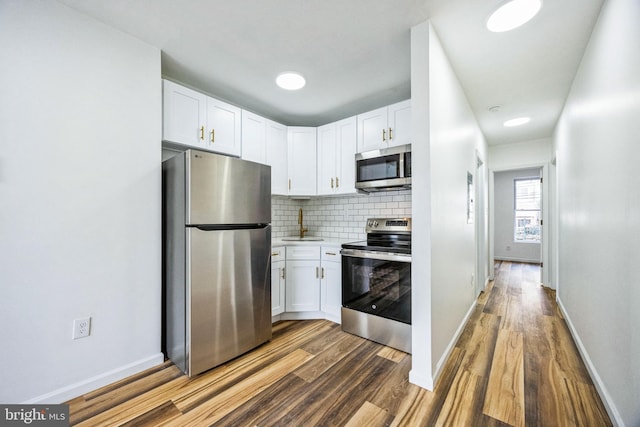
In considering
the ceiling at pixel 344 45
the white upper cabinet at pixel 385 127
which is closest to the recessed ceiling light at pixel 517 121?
the ceiling at pixel 344 45

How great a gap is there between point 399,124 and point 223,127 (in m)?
1.72

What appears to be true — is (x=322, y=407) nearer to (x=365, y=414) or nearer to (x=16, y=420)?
(x=365, y=414)

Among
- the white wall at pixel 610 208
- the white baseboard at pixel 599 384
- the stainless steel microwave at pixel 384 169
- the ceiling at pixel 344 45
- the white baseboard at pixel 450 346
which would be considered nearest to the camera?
the white wall at pixel 610 208

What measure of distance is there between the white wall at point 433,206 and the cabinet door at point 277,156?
1715mm

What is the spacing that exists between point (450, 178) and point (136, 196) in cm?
246

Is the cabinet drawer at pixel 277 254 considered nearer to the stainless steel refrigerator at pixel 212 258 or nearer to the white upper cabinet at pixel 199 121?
the stainless steel refrigerator at pixel 212 258

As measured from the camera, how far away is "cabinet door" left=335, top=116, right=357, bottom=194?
2918 mm

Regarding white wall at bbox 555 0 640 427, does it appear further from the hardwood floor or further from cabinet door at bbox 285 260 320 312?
cabinet door at bbox 285 260 320 312

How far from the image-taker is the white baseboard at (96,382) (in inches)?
60.8

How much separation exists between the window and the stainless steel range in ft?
19.2

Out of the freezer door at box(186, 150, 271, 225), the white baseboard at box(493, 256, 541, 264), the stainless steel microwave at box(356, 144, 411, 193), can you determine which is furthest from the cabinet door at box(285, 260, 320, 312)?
the white baseboard at box(493, 256, 541, 264)

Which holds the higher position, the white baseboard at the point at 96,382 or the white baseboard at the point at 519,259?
the white baseboard at the point at 96,382

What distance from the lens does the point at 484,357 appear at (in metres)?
2.12

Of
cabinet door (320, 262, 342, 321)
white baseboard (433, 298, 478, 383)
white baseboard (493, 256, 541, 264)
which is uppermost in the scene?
cabinet door (320, 262, 342, 321)
